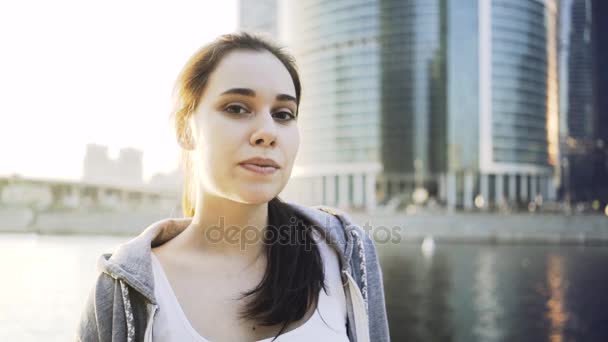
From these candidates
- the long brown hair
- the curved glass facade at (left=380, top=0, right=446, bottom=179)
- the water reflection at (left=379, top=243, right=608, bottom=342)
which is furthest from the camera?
the curved glass facade at (left=380, top=0, right=446, bottom=179)

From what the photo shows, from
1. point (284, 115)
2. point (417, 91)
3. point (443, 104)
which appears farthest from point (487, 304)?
point (443, 104)

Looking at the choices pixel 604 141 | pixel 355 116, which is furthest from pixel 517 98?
pixel 604 141

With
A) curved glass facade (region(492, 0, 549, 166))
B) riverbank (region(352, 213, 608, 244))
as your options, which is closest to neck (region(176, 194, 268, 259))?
riverbank (region(352, 213, 608, 244))

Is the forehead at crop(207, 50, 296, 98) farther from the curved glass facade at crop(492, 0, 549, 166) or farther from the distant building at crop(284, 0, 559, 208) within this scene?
the curved glass facade at crop(492, 0, 549, 166)

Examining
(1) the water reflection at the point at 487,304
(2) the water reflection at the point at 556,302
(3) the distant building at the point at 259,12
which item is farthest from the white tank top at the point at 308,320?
(3) the distant building at the point at 259,12

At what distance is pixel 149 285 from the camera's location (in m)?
1.90

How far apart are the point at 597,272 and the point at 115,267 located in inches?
1171

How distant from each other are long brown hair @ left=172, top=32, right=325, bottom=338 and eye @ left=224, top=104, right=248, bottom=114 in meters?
0.16

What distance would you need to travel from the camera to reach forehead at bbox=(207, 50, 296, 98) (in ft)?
6.48

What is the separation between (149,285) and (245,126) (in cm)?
69

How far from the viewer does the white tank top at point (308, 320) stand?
1.86m

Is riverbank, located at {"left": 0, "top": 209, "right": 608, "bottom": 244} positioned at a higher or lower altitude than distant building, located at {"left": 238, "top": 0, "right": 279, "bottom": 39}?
lower

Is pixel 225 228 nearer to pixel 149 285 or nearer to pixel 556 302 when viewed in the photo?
pixel 149 285

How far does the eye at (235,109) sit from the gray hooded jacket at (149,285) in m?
0.63
